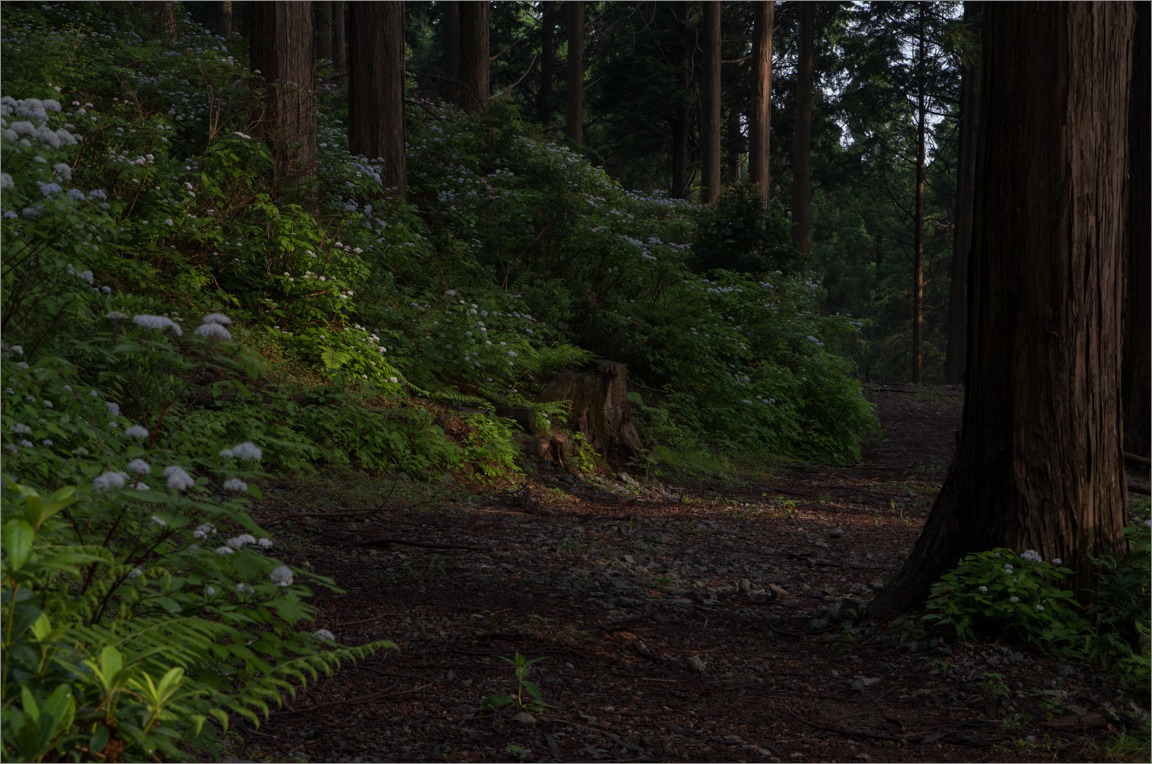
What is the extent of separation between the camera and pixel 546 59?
29953 mm

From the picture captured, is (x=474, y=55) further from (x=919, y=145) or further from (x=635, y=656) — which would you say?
(x=919, y=145)

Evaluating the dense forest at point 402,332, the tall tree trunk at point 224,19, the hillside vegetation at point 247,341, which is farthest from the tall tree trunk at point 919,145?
the tall tree trunk at point 224,19

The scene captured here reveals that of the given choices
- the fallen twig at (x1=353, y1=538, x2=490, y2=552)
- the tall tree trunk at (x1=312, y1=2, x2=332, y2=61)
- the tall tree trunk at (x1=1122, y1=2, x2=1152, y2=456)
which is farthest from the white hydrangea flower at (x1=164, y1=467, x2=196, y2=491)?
the tall tree trunk at (x1=312, y1=2, x2=332, y2=61)

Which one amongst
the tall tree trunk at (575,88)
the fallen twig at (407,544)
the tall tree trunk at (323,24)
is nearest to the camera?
the fallen twig at (407,544)

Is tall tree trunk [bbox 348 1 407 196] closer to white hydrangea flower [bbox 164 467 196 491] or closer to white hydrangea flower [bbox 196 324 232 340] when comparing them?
white hydrangea flower [bbox 196 324 232 340]

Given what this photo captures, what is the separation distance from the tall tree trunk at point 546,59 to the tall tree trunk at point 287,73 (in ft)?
63.6

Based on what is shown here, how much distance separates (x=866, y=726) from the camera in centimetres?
359

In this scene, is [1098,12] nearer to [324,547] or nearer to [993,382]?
[993,382]

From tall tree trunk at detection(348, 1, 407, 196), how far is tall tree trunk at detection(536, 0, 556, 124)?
17.5 m

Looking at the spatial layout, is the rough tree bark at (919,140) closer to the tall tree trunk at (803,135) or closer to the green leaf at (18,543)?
the tall tree trunk at (803,135)

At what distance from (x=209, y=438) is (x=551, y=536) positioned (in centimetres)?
226

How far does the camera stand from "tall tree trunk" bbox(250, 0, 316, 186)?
9750 millimetres

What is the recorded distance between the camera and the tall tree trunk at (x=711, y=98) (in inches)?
A: 857

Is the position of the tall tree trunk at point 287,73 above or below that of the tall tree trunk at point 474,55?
below
